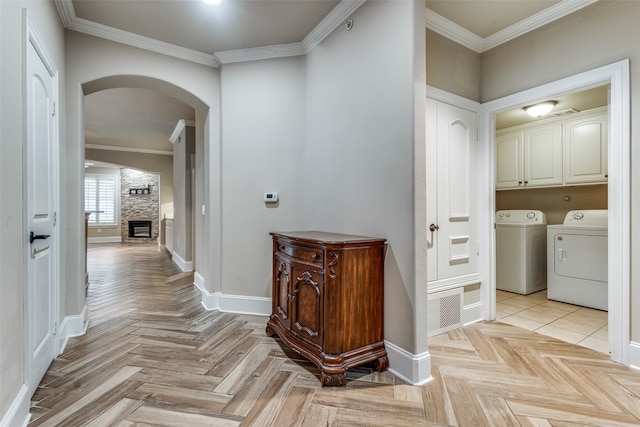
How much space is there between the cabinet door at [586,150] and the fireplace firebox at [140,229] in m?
11.2

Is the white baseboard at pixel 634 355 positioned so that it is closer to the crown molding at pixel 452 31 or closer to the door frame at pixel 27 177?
the crown molding at pixel 452 31

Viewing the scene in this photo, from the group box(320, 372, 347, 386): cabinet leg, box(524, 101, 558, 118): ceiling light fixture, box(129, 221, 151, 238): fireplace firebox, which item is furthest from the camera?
box(129, 221, 151, 238): fireplace firebox

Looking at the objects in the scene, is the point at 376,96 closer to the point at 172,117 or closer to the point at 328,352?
the point at 328,352

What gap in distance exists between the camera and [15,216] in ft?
4.68

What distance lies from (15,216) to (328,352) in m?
1.80

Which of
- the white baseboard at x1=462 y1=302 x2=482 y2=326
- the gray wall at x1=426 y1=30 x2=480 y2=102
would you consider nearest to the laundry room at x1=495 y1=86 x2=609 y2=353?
the white baseboard at x1=462 y1=302 x2=482 y2=326

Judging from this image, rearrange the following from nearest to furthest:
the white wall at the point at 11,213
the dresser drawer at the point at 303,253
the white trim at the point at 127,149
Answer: the white wall at the point at 11,213, the dresser drawer at the point at 303,253, the white trim at the point at 127,149

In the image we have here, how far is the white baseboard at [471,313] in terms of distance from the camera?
2.77 meters

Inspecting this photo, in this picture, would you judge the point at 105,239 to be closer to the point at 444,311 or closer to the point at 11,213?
the point at 11,213

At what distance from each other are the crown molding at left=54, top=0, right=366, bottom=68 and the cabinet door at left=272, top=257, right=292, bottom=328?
6.75ft

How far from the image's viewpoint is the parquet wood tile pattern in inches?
60.7

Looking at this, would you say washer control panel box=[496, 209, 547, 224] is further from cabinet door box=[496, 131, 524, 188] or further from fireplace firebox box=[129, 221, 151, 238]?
fireplace firebox box=[129, 221, 151, 238]

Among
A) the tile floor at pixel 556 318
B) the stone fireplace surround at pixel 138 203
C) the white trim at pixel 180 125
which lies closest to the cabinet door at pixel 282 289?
the tile floor at pixel 556 318

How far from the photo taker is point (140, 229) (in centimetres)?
1016
